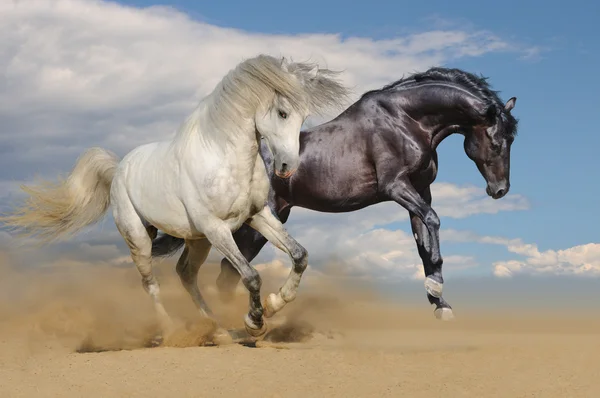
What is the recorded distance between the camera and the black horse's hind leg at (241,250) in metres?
9.69

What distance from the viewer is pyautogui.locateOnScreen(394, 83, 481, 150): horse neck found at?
364 inches

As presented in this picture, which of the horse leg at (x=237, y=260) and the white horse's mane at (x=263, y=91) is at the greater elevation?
the white horse's mane at (x=263, y=91)

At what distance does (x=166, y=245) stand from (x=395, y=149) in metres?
2.78

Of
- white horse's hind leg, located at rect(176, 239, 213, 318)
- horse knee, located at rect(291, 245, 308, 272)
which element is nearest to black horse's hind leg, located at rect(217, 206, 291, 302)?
white horse's hind leg, located at rect(176, 239, 213, 318)

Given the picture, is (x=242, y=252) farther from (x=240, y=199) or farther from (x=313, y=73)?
(x=313, y=73)

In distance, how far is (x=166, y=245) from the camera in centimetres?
952

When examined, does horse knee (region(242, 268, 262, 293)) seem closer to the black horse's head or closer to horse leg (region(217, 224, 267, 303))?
horse leg (region(217, 224, 267, 303))

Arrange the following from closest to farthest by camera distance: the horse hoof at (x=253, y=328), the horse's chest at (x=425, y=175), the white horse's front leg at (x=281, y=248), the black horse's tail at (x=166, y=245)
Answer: the white horse's front leg at (x=281, y=248), the horse hoof at (x=253, y=328), the horse's chest at (x=425, y=175), the black horse's tail at (x=166, y=245)

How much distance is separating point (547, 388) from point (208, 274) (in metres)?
A: 4.54

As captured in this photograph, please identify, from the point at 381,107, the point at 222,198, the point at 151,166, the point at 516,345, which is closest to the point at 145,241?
the point at 151,166

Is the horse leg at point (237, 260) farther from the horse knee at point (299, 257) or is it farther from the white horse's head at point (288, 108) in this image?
the white horse's head at point (288, 108)

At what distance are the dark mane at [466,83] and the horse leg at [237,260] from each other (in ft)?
9.66

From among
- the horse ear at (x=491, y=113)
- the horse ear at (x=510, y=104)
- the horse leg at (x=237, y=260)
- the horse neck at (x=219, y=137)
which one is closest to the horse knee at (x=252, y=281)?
the horse leg at (x=237, y=260)

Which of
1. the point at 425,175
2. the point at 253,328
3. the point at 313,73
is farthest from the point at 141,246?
the point at 425,175
